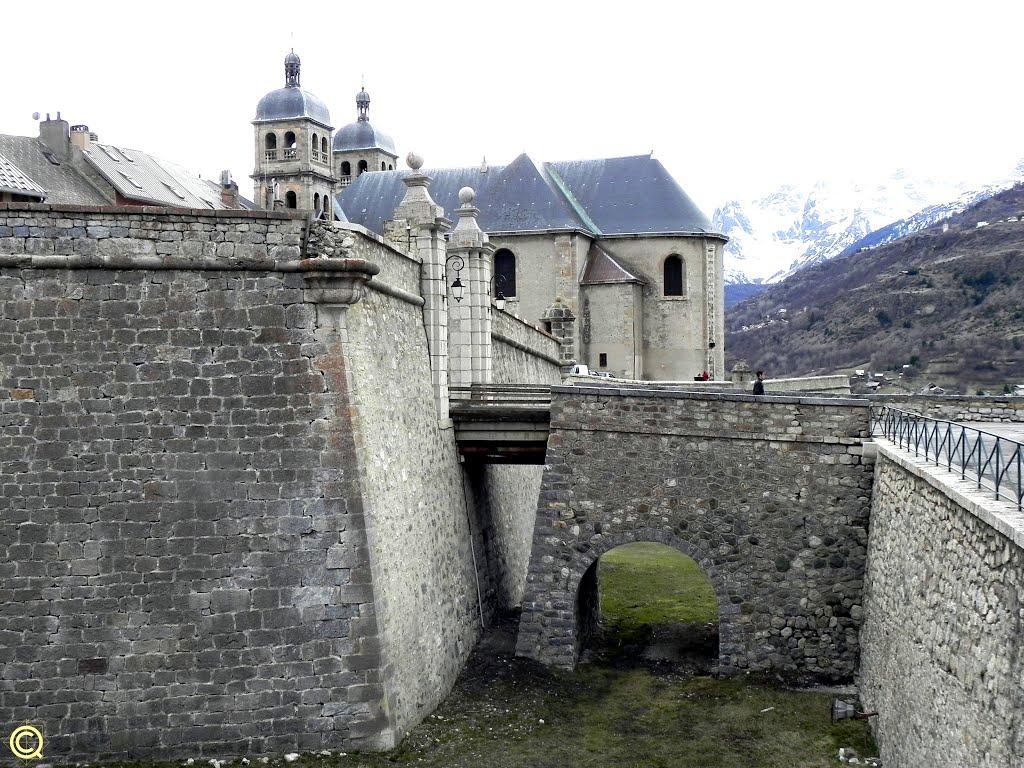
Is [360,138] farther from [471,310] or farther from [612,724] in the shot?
[612,724]

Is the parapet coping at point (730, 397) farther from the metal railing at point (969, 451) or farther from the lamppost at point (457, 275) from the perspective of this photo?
the lamppost at point (457, 275)

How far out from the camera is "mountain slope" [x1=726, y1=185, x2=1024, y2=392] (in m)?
54.6

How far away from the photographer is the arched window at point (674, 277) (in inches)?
1828

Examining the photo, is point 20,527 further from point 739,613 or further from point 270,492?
point 739,613

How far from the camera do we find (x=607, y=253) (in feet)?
153

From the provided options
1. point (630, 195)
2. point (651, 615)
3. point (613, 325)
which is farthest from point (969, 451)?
point (630, 195)

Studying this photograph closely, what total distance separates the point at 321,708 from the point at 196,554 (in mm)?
2142

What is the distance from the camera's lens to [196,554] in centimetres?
1287

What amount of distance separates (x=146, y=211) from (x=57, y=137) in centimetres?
2336

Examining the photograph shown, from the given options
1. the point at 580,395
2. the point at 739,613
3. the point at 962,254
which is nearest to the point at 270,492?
the point at 580,395

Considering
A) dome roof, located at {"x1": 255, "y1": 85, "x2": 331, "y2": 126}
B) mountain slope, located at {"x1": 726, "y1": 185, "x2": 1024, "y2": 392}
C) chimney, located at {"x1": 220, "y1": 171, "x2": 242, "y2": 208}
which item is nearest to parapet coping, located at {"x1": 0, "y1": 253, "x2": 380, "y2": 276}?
chimney, located at {"x1": 220, "y1": 171, "x2": 242, "y2": 208}

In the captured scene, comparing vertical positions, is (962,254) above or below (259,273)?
above

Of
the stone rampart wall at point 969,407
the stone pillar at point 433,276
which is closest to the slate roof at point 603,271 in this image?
the stone rampart wall at point 969,407

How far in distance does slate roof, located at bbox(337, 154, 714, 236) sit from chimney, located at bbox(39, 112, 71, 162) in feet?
46.7
